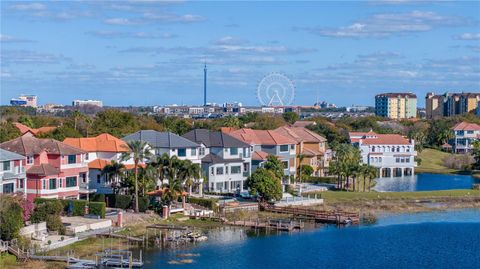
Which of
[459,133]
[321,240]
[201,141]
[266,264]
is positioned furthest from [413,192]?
[459,133]

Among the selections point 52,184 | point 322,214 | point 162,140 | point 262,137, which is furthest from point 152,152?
point 262,137

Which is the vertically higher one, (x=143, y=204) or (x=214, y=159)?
(x=214, y=159)

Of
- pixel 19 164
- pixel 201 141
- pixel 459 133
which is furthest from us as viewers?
pixel 459 133

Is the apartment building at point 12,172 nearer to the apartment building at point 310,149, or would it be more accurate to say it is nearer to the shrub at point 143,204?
the shrub at point 143,204

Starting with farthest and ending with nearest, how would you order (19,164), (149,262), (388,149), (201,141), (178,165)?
1. (388,149)
2. (201,141)
3. (178,165)
4. (19,164)
5. (149,262)

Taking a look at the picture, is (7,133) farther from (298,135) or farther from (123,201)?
(298,135)

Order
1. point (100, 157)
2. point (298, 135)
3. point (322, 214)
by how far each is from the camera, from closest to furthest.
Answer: point (322, 214) < point (100, 157) < point (298, 135)

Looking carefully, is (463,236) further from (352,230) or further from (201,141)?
(201,141)
